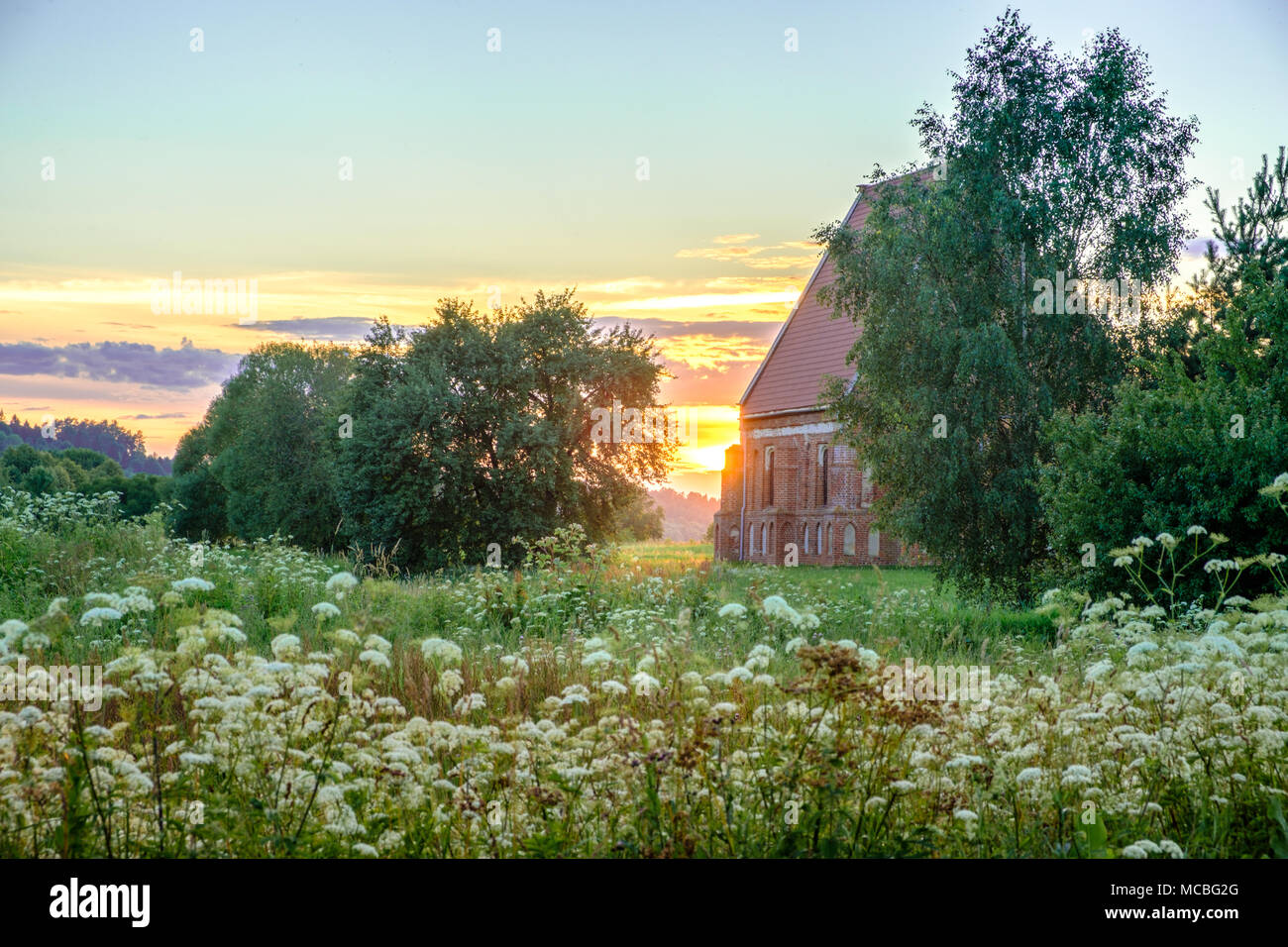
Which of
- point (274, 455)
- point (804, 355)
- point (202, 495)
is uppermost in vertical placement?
point (804, 355)

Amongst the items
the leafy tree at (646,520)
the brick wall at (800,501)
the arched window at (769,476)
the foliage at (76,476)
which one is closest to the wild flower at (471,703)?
the foliage at (76,476)

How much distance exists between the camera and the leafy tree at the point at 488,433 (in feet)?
120

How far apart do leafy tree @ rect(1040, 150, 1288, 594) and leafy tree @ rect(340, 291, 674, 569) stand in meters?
22.1

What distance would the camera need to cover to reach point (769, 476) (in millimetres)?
47344

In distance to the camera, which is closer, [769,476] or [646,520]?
[769,476]

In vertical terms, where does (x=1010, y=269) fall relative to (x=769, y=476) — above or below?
above

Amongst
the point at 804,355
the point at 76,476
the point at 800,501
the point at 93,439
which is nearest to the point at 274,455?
the point at 93,439

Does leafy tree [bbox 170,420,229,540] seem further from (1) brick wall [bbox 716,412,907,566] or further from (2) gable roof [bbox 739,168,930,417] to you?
(2) gable roof [bbox 739,168,930,417]

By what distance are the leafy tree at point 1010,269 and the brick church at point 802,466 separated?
18.2 meters

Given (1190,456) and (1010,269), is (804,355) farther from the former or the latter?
(1190,456)

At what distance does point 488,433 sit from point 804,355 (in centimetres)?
1483
